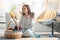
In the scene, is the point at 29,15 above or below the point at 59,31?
above

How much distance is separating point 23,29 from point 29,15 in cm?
16

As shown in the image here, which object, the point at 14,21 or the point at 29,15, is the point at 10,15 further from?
the point at 29,15

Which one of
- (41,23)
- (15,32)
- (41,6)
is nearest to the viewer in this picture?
(15,32)

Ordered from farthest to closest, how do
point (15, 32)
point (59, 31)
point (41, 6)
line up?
point (41, 6), point (59, 31), point (15, 32)

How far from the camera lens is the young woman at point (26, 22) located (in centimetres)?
157

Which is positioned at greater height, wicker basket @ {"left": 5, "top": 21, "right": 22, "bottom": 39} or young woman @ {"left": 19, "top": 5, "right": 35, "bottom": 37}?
young woman @ {"left": 19, "top": 5, "right": 35, "bottom": 37}

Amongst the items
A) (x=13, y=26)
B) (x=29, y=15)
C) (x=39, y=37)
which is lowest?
(x=39, y=37)

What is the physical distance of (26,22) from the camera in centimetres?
158

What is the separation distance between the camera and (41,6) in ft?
12.4

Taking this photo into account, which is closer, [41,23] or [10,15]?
[10,15]

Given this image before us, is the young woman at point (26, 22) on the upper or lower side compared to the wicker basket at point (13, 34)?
upper

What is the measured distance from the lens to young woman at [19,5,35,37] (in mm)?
1568

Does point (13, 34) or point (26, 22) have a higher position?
point (26, 22)

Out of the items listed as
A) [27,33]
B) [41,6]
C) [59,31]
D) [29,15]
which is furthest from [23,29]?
[41,6]
